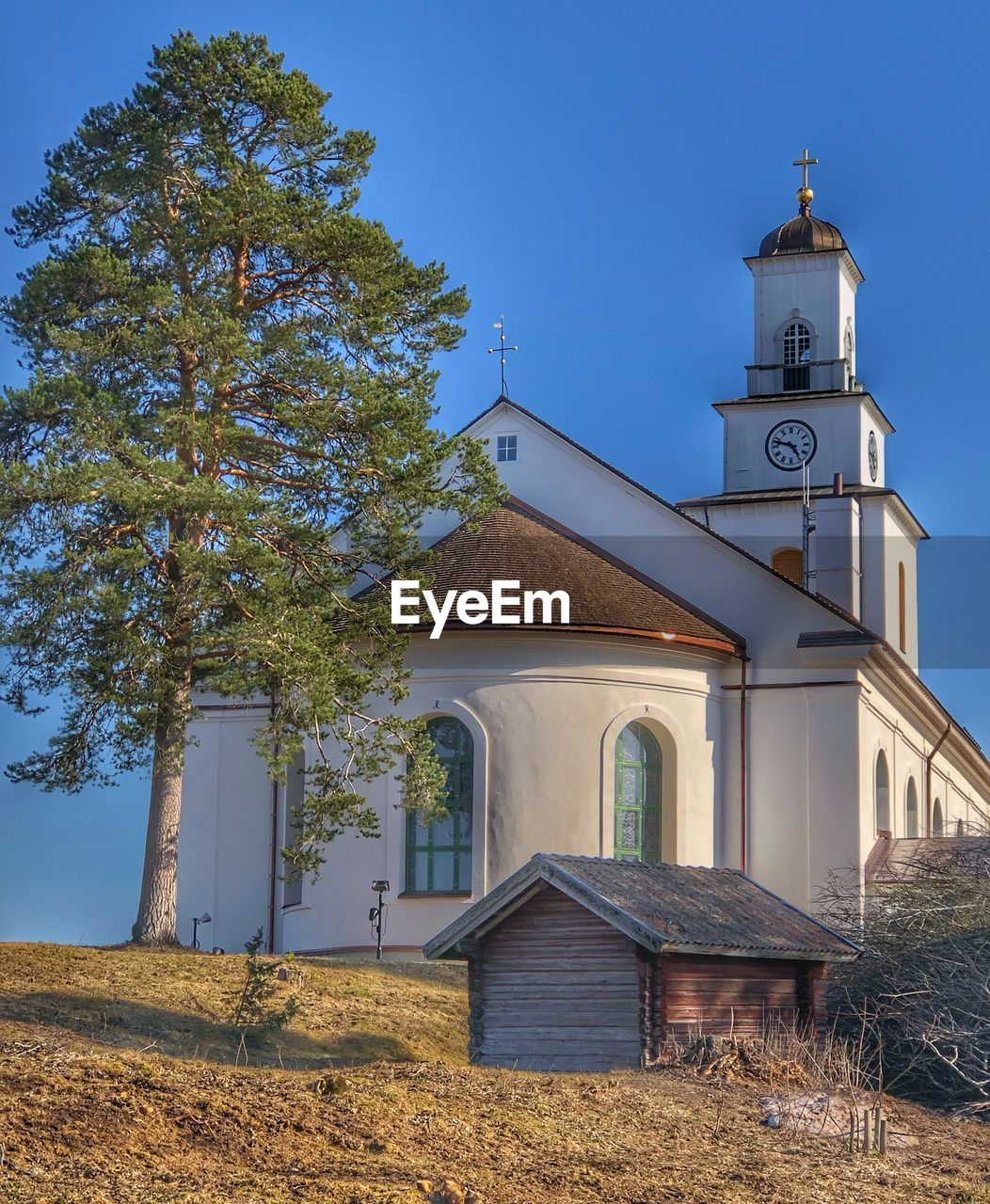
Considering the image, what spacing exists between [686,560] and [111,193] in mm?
11632

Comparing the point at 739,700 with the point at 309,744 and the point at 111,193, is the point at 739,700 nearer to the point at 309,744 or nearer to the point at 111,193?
the point at 309,744

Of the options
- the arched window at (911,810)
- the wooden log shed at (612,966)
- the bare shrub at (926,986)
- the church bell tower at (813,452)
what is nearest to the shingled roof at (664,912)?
the wooden log shed at (612,966)

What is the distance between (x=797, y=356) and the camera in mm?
39562

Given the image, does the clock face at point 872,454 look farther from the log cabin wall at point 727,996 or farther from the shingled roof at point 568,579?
the log cabin wall at point 727,996

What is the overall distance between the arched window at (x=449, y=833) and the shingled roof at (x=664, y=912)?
9061mm

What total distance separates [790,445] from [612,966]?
79.7ft

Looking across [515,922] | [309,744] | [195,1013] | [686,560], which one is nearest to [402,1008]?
[195,1013]

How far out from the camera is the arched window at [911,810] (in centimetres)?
3478

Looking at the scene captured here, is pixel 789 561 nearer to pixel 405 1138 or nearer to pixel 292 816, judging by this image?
pixel 292 816

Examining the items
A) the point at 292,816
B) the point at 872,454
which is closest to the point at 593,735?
the point at 292,816

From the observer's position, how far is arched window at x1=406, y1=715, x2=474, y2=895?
89.0 feet

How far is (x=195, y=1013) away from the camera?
765 inches

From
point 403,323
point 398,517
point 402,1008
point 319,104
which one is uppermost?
point 319,104

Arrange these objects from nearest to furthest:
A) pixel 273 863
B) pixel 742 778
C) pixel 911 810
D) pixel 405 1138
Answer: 1. pixel 405 1138
2. pixel 742 778
3. pixel 273 863
4. pixel 911 810
